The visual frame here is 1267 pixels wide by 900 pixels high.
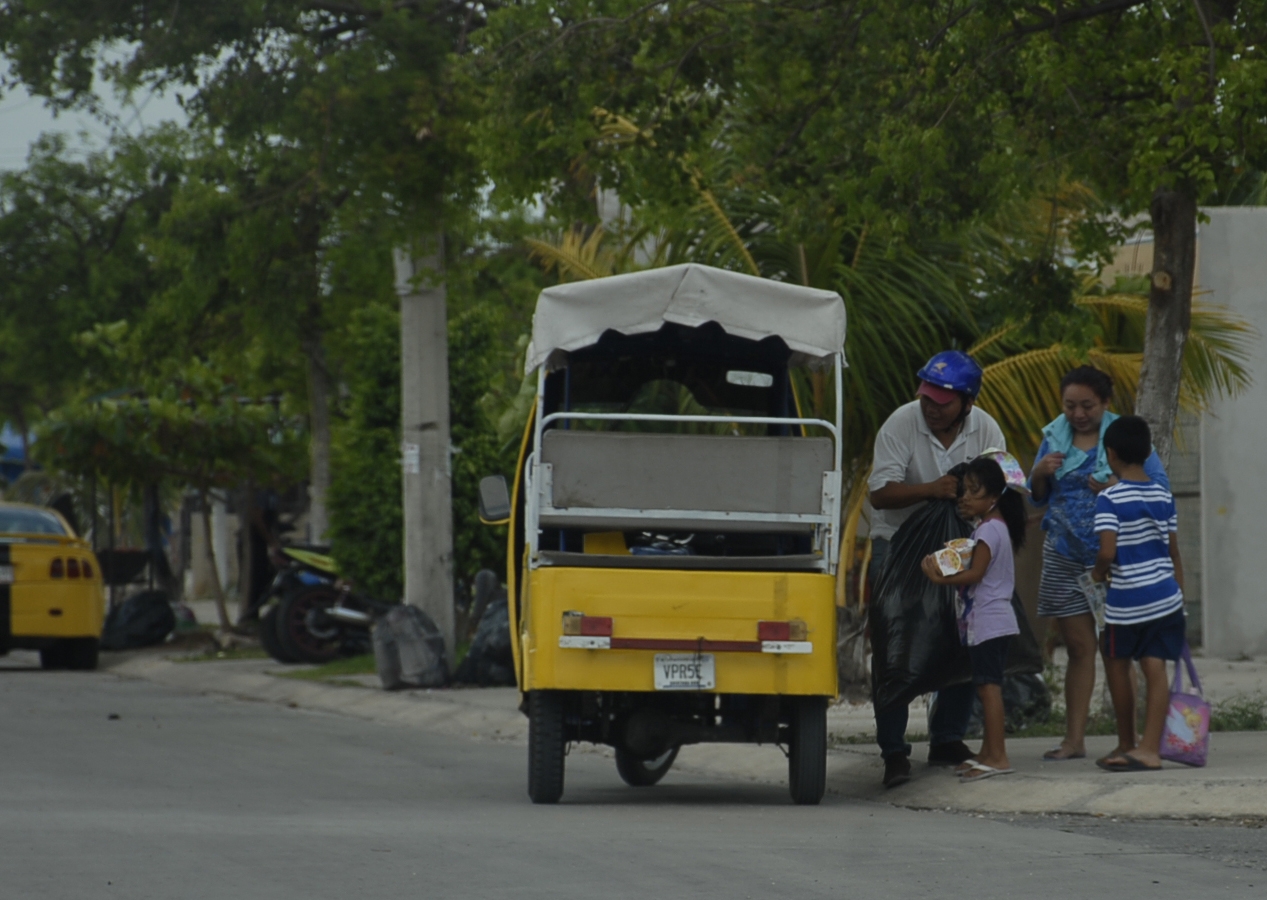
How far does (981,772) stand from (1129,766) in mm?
646

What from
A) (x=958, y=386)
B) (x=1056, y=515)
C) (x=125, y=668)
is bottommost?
(x=125, y=668)

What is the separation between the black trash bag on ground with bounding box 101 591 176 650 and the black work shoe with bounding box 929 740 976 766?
14527mm

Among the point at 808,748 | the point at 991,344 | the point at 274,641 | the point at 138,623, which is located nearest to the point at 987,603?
the point at 808,748

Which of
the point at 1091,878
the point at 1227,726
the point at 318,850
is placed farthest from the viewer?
the point at 1227,726

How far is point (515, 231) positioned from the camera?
19.9 metres

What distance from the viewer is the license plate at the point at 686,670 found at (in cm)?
812

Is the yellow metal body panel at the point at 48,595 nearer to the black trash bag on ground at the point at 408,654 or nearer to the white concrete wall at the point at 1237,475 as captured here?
the black trash bag on ground at the point at 408,654

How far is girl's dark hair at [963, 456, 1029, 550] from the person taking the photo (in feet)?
27.4

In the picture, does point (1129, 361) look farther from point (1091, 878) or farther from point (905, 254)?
point (1091, 878)

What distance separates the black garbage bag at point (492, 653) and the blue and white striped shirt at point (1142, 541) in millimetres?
7627

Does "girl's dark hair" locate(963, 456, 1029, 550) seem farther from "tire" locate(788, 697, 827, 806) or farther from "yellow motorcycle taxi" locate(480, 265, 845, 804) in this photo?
"tire" locate(788, 697, 827, 806)

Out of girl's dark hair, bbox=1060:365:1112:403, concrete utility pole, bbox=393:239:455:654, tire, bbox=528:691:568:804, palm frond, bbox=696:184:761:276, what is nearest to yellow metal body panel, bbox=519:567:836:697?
tire, bbox=528:691:568:804

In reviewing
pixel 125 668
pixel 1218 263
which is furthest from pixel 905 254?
pixel 125 668

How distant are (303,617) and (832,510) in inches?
425
